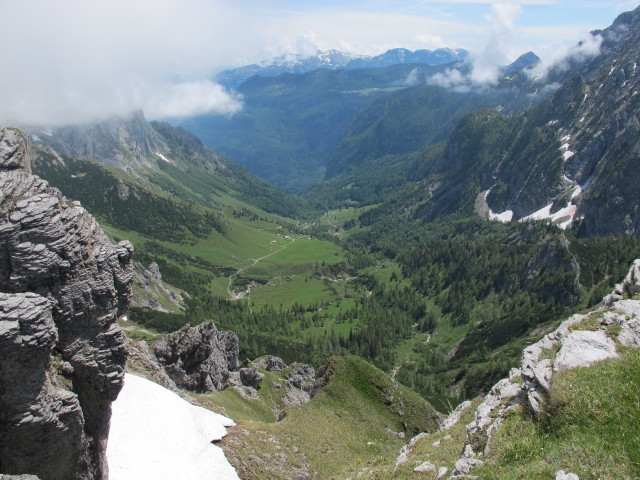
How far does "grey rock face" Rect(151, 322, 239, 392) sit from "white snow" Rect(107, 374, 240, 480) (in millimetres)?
29525

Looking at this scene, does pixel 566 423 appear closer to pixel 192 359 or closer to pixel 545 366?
pixel 545 366

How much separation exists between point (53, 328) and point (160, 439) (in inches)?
711

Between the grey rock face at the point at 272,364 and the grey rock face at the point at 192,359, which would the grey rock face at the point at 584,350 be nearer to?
the grey rock face at the point at 192,359

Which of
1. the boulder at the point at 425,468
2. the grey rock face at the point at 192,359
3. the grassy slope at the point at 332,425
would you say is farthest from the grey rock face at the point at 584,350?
the grey rock face at the point at 192,359

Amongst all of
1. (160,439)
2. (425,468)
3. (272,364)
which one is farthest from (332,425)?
(272,364)

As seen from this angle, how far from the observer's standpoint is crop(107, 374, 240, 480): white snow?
1395 inches

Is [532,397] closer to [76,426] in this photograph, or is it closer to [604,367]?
[604,367]

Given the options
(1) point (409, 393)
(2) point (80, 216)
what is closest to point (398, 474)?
(2) point (80, 216)

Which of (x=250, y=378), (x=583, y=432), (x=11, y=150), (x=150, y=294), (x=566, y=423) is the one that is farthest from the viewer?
(x=150, y=294)

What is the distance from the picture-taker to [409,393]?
6919 centimetres

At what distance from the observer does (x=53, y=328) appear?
2505 cm

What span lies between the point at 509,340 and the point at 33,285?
166m

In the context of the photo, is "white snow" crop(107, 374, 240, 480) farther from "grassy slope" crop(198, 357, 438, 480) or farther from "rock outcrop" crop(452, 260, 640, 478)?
"rock outcrop" crop(452, 260, 640, 478)

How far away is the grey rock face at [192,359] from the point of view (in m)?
74.1
